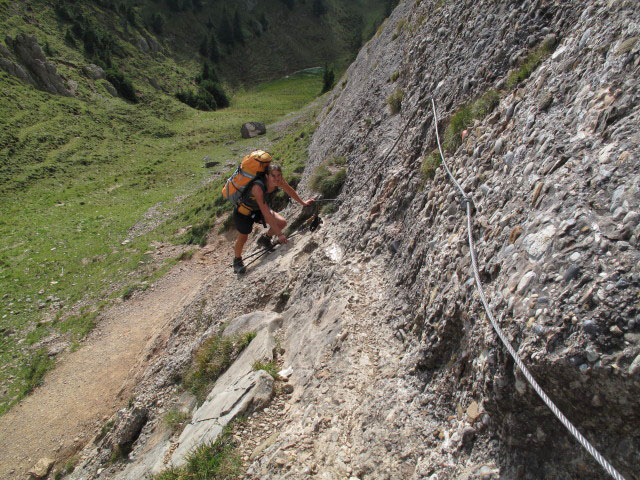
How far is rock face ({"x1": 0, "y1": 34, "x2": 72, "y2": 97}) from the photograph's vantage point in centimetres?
4562

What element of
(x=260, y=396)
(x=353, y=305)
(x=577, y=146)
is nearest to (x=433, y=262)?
(x=353, y=305)

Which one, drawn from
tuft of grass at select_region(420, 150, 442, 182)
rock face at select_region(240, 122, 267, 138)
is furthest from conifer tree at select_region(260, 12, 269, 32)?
tuft of grass at select_region(420, 150, 442, 182)

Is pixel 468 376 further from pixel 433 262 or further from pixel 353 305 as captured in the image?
pixel 353 305

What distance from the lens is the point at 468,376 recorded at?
4137mm

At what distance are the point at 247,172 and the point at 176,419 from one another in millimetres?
5665

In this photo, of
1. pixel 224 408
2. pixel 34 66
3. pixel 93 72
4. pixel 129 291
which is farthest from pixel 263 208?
pixel 93 72

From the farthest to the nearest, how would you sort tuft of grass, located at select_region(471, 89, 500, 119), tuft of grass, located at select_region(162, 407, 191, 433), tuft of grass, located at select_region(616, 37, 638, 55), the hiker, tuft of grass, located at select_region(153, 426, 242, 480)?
the hiker
tuft of grass, located at select_region(162, 407, 191, 433)
tuft of grass, located at select_region(471, 89, 500, 119)
tuft of grass, located at select_region(153, 426, 242, 480)
tuft of grass, located at select_region(616, 37, 638, 55)

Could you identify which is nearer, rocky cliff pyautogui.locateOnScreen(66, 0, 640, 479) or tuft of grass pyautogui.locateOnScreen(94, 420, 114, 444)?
rocky cliff pyautogui.locateOnScreen(66, 0, 640, 479)

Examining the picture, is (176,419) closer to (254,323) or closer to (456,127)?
(254,323)

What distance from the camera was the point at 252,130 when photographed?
4809 cm

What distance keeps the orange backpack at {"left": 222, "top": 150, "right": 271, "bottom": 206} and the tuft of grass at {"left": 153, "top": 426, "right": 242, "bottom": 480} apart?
5.91 meters

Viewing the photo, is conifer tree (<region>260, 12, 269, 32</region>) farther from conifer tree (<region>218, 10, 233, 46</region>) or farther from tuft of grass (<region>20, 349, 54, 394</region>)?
tuft of grass (<region>20, 349, 54, 394</region>)

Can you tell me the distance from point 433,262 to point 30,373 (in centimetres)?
1511

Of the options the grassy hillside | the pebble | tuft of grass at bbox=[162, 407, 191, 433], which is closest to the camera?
the pebble
